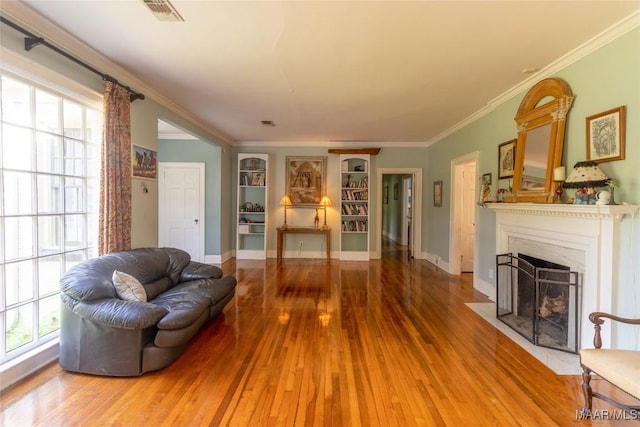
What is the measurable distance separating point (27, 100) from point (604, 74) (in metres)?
4.60

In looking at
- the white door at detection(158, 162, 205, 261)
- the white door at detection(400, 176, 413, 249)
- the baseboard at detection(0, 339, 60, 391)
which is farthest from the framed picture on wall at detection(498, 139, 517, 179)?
the white door at detection(158, 162, 205, 261)

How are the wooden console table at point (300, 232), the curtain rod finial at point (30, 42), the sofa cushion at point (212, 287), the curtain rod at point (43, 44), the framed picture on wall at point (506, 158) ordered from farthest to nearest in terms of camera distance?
the wooden console table at point (300, 232) → the framed picture on wall at point (506, 158) → the sofa cushion at point (212, 287) → the curtain rod finial at point (30, 42) → the curtain rod at point (43, 44)

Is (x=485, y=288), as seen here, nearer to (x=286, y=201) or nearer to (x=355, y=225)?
(x=355, y=225)

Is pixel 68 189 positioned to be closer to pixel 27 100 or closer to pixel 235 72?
pixel 27 100

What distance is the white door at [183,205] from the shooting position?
6281mm

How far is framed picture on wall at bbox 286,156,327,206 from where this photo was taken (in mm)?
6789

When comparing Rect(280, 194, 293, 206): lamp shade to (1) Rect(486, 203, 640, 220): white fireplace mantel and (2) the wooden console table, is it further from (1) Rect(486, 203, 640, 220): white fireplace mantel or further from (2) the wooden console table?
(1) Rect(486, 203, 640, 220): white fireplace mantel

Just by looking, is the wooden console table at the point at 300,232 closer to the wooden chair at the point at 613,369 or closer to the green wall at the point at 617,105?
the green wall at the point at 617,105

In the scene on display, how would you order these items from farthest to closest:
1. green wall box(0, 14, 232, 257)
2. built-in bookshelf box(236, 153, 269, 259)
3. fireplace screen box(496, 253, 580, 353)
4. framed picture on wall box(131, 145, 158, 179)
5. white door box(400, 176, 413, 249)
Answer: white door box(400, 176, 413, 249), built-in bookshelf box(236, 153, 269, 259), framed picture on wall box(131, 145, 158, 179), fireplace screen box(496, 253, 580, 353), green wall box(0, 14, 232, 257)

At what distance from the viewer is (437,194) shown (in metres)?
6.22

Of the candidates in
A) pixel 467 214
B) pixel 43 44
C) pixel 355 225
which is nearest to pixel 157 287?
pixel 43 44

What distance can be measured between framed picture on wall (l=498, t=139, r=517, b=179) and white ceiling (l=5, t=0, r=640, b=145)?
25.4 inches

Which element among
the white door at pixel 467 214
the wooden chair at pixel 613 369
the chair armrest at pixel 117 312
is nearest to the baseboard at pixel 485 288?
the white door at pixel 467 214

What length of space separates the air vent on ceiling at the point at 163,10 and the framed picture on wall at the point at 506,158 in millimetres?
3712
